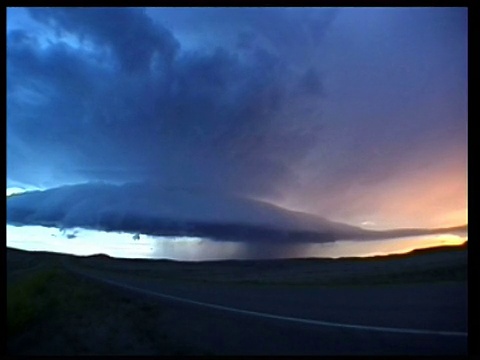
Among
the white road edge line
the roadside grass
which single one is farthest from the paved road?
the roadside grass

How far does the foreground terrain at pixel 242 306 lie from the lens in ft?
11.0

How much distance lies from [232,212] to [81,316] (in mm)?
1000

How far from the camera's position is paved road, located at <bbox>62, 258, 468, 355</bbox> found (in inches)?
132

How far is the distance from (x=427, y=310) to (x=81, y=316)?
1.88 m

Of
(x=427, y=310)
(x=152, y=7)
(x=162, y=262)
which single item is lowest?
(x=427, y=310)

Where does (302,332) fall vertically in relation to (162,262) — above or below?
below

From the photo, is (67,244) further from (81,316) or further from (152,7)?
(152,7)

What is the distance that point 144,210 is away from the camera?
342 cm

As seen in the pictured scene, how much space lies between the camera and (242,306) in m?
3.41

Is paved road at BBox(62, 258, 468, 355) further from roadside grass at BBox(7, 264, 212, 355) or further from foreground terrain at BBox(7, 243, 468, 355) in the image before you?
roadside grass at BBox(7, 264, 212, 355)

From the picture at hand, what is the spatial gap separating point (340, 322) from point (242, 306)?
1.77 ft

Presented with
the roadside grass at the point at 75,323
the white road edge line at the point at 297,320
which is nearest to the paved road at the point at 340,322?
the white road edge line at the point at 297,320

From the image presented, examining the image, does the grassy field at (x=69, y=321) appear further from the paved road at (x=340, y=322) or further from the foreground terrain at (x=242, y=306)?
the paved road at (x=340, y=322)
